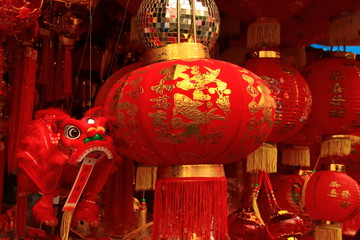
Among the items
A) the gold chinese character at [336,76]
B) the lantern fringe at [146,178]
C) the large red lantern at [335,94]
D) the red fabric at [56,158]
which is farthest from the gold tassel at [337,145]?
the red fabric at [56,158]

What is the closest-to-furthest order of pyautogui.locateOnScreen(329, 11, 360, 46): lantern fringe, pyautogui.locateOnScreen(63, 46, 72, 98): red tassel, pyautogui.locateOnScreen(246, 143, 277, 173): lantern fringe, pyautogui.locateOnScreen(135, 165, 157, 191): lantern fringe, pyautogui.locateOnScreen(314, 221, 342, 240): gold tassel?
pyautogui.locateOnScreen(135, 165, 157, 191): lantern fringe, pyautogui.locateOnScreen(63, 46, 72, 98): red tassel, pyautogui.locateOnScreen(246, 143, 277, 173): lantern fringe, pyautogui.locateOnScreen(329, 11, 360, 46): lantern fringe, pyautogui.locateOnScreen(314, 221, 342, 240): gold tassel

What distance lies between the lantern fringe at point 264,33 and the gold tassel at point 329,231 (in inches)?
33.4

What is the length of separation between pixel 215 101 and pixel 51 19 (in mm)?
978

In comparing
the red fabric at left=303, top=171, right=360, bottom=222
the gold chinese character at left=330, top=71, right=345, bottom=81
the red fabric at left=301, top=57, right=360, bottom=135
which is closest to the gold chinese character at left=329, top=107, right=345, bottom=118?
the red fabric at left=301, top=57, right=360, bottom=135

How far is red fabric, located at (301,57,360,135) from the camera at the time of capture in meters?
2.35

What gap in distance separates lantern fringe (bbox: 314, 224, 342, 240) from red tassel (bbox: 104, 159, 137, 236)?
980 millimetres

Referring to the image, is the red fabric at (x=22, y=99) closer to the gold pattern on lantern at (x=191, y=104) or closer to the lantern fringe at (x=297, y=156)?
the gold pattern on lantern at (x=191, y=104)

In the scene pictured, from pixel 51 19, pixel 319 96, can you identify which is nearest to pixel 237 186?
pixel 319 96

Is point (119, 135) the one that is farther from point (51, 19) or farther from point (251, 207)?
point (251, 207)

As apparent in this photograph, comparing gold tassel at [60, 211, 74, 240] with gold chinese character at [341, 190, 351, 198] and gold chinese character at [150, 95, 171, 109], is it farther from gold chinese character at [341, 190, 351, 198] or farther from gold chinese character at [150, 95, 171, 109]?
gold chinese character at [341, 190, 351, 198]

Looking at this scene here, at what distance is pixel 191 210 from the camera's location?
1.50 m

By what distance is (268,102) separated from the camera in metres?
1.53

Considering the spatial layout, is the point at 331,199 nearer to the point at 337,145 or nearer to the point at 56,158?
the point at 337,145

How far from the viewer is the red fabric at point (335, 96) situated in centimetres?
235
